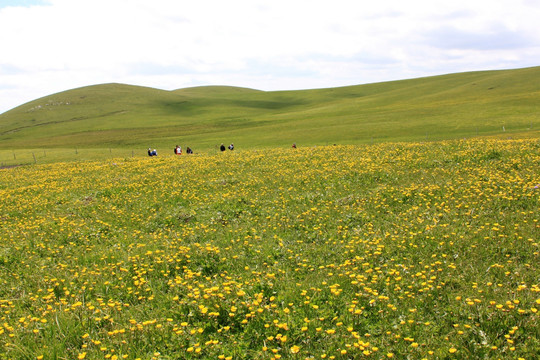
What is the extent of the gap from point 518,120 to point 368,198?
5079 centimetres

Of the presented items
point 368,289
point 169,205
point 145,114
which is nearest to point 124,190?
point 169,205

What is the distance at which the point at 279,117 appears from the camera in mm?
104438

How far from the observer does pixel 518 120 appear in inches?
2073

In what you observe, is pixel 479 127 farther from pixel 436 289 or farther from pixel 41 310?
pixel 41 310

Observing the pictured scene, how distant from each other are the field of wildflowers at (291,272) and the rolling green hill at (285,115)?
38971mm

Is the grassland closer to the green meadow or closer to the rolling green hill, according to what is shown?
the rolling green hill

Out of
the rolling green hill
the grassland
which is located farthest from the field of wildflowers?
the rolling green hill

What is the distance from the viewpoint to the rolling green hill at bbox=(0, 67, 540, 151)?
2319 inches

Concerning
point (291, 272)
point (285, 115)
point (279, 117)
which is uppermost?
point (285, 115)

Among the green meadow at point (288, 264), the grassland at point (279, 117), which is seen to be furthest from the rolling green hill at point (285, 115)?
the green meadow at point (288, 264)

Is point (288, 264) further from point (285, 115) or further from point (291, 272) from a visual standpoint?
point (285, 115)

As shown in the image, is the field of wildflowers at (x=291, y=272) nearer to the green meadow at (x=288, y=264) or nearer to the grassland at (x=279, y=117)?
the green meadow at (x=288, y=264)

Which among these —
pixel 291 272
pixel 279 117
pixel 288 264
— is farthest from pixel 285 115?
pixel 291 272

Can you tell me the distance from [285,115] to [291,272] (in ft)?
336
